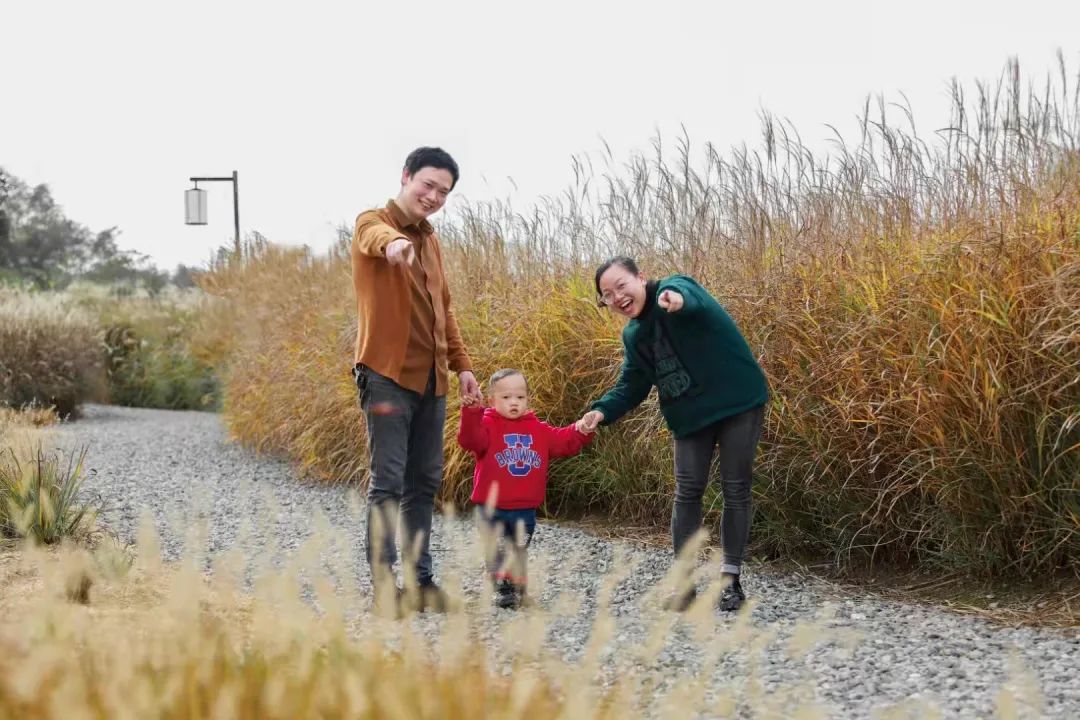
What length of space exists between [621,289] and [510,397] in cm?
59

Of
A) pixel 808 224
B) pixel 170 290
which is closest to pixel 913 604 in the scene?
pixel 808 224

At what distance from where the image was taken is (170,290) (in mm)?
20000

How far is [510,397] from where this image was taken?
390cm

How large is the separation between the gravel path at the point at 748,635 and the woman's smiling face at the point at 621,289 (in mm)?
910

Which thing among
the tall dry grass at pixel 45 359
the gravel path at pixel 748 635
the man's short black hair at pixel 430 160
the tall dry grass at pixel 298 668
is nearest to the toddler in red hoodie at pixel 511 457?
the gravel path at pixel 748 635

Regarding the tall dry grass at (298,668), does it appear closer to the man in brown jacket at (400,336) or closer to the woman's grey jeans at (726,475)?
the man in brown jacket at (400,336)

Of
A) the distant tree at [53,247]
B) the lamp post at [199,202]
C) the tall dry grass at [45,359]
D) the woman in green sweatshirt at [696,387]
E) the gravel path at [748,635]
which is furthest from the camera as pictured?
the distant tree at [53,247]

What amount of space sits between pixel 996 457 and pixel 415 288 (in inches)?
85.6

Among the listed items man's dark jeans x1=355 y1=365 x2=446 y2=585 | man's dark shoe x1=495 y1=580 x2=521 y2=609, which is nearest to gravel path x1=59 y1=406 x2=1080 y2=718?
man's dark shoe x1=495 y1=580 x2=521 y2=609

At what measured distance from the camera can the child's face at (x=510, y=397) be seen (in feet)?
12.8

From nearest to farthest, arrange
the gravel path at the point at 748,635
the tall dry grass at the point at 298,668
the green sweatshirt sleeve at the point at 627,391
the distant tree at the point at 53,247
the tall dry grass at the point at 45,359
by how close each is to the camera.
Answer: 1. the tall dry grass at the point at 298,668
2. the gravel path at the point at 748,635
3. the green sweatshirt sleeve at the point at 627,391
4. the tall dry grass at the point at 45,359
5. the distant tree at the point at 53,247

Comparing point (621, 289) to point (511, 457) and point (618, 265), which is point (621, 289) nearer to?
point (618, 265)

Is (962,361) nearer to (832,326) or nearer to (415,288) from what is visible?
(832,326)

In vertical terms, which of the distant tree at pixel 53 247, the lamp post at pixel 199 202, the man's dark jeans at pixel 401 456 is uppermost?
the distant tree at pixel 53 247
